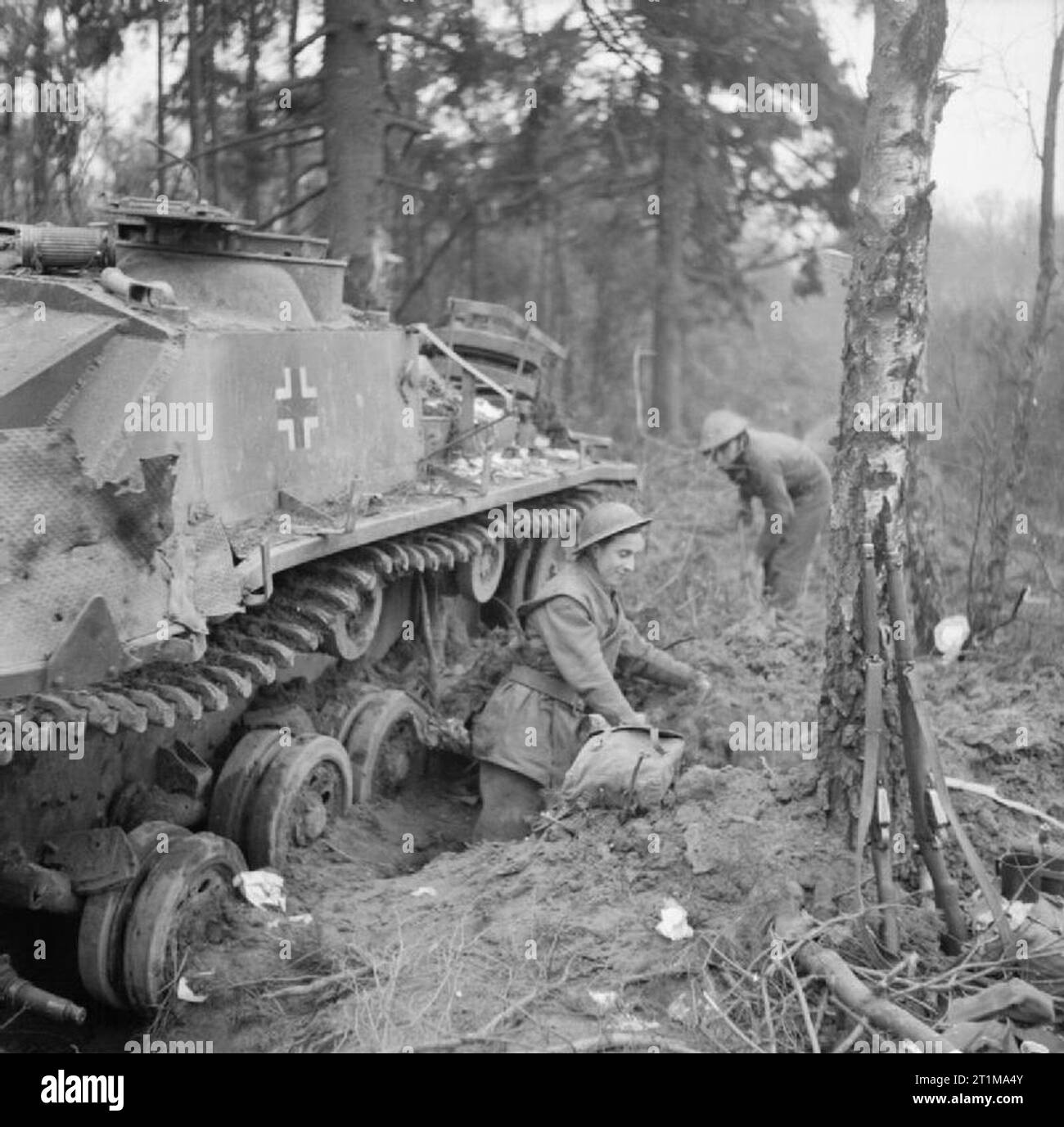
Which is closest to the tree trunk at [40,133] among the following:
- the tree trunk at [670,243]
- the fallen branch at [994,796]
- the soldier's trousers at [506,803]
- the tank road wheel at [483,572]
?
the tank road wheel at [483,572]

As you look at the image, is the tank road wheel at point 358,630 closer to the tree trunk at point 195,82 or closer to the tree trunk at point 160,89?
the tree trunk at point 195,82

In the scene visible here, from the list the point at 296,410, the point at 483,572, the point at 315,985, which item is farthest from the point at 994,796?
the point at 483,572

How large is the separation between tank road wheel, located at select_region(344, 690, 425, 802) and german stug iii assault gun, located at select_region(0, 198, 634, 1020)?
0.05 ft

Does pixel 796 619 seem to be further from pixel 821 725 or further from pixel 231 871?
pixel 231 871

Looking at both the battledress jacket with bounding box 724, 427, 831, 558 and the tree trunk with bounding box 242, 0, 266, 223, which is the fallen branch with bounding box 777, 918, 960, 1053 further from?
the tree trunk with bounding box 242, 0, 266, 223

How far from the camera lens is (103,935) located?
509cm

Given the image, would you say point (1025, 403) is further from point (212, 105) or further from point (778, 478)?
point (212, 105)

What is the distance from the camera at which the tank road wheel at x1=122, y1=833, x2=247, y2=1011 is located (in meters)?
5.07

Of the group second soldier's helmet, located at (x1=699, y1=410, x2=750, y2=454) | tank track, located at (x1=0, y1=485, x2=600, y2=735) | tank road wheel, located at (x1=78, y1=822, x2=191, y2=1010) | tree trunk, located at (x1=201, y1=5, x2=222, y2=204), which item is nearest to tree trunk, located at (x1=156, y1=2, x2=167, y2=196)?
tree trunk, located at (x1=201, y1=5, x2=222, y2=204)

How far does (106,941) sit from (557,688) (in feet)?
7.74

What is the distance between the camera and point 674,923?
15.9ft

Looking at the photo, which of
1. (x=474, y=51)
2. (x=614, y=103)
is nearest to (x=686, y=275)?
(x=614, y=103)

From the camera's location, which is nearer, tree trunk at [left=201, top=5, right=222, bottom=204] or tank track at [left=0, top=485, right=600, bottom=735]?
tank track at [left=0, top=485, right=600, bottom=735]
